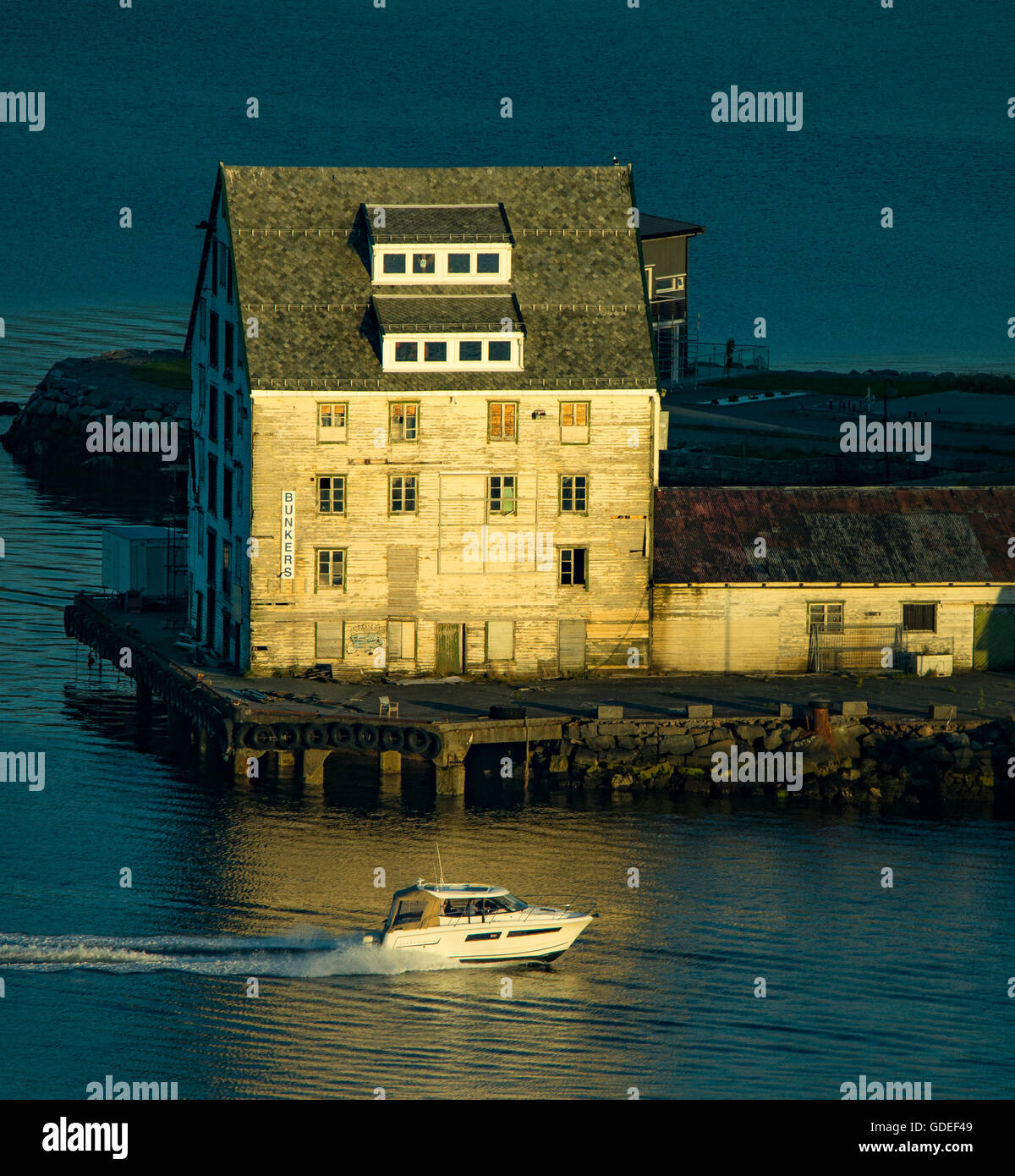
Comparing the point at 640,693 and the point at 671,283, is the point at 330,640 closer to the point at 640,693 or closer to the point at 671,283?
the point at 640,693

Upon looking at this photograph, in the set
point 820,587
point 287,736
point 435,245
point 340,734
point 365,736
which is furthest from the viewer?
point 820,587

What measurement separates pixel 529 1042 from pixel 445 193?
35.7 meters

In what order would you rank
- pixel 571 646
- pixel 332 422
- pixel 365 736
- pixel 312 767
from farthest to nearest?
pixel 571 646, pixel 332 422, pixel 312 767, pixel 365 736

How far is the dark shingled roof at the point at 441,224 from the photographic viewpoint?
82.4 meters

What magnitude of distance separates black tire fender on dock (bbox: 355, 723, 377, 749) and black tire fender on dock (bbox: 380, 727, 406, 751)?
262 millimetres

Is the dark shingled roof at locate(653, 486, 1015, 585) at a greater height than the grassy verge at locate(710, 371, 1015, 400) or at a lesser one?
lesser

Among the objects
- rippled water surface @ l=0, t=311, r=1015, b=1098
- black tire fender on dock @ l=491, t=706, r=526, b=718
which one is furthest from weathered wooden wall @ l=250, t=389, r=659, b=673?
black tire fender on dock @ l=491, t=706, r=526, b=718

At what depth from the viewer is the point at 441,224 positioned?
8300 centimetres

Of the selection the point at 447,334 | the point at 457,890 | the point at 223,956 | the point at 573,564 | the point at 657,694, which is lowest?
the point at 223,956

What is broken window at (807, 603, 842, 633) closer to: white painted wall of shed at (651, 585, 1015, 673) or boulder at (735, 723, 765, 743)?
white painted wall of shed at (651, 585, 1015, 673)

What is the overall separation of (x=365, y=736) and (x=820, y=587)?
17.9 meters

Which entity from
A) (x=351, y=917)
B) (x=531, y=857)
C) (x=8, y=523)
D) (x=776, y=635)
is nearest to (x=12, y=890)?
(x=351, y=917)

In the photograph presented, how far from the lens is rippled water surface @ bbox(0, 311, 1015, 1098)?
5719cm

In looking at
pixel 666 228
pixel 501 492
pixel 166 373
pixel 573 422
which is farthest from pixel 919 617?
pixel 166 373
